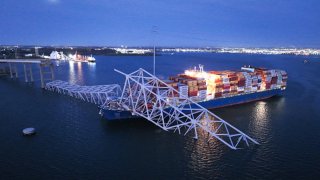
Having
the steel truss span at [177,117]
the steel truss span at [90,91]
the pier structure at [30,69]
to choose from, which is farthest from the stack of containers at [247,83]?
the pier structure at [30,69]

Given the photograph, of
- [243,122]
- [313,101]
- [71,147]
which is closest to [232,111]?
[243,122]

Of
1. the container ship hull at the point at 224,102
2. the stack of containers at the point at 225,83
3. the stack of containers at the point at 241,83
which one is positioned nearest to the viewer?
the container ship hull at the point at 224,102

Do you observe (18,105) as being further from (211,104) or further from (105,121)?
(211,104)

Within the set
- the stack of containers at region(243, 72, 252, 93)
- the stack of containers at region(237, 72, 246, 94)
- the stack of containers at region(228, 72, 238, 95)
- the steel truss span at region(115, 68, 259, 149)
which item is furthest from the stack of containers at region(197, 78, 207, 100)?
→ the stack of containers at region(243, 72, 252, 93)

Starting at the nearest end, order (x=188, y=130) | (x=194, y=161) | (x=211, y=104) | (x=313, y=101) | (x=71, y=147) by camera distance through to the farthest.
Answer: (x=194, y=161) → (x=71, y=147) → (x=188, y=130) → (x=211, y=104) → (x=313, y=101)

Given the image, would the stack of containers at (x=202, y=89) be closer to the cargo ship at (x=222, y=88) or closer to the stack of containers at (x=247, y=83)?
the cargo ship at (x=222, y=88)

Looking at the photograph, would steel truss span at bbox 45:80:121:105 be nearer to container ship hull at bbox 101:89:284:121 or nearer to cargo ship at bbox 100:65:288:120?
container ship hull at bbox 101:89:284:121

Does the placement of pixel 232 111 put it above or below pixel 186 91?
below

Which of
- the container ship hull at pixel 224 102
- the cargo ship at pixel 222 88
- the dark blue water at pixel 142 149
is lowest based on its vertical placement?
the dark blue water at pixel 142 149
